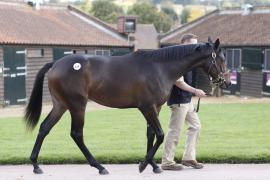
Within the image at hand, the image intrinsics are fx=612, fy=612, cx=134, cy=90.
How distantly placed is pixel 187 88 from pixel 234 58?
24.5m

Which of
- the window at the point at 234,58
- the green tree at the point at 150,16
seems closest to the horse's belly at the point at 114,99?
the window at the point at 234,58

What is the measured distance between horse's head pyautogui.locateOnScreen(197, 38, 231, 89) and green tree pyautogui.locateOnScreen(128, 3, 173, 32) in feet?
197

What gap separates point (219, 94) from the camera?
32.9 meters

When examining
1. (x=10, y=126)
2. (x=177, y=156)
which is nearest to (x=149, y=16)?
(x=10, y=126)

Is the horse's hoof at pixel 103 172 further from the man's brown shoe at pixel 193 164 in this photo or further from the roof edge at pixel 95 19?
the roof edge at pixel 95 19

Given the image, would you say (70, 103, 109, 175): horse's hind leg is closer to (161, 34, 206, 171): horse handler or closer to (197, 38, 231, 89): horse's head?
(161, 34, 206, 171): horse handler

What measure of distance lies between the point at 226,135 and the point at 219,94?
67.5 ft

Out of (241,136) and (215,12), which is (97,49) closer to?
(215,12)

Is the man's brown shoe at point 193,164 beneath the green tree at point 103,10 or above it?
beneath

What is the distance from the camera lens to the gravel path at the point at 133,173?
312 inches

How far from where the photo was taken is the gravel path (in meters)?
7.91

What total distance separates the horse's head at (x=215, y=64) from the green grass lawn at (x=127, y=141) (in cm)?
144

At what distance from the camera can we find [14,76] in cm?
2559

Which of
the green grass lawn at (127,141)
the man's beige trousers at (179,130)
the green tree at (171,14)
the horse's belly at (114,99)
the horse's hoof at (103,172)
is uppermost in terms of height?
the green tree at (171,14)
